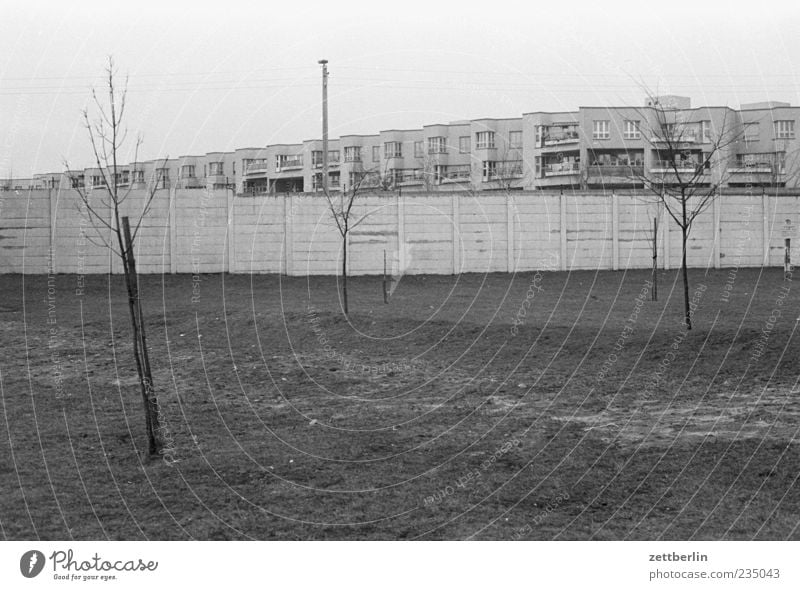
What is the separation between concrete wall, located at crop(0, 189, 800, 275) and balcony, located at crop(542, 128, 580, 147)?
16.3 metres

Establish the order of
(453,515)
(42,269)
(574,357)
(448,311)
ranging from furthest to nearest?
(42,269) < (448,311) < (574,357) < (453,515)

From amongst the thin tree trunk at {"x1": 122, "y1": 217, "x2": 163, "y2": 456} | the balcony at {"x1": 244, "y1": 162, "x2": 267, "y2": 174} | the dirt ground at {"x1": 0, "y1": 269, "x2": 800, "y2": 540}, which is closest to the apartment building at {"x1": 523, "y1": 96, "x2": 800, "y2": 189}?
the balcony at {"x1": 244, "y1": 162, "x2": 267, "y2": 174}

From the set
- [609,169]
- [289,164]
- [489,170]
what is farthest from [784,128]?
[289,164]

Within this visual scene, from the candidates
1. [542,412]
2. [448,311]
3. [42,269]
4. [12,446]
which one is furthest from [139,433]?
[42,269]

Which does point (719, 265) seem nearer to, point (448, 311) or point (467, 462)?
point (448, 311)

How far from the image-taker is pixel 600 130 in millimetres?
47375

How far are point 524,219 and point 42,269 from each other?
13.9 m

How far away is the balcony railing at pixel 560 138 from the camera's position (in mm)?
46591

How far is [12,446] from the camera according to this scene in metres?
10.1

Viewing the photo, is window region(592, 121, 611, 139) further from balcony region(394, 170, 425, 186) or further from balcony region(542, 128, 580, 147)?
balcony region(394, 170, 425, 186)

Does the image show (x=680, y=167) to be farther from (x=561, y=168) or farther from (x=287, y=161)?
(x=287, y=161)

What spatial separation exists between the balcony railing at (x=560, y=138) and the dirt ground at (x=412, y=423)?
27.2 metres

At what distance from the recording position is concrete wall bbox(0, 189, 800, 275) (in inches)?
1126
